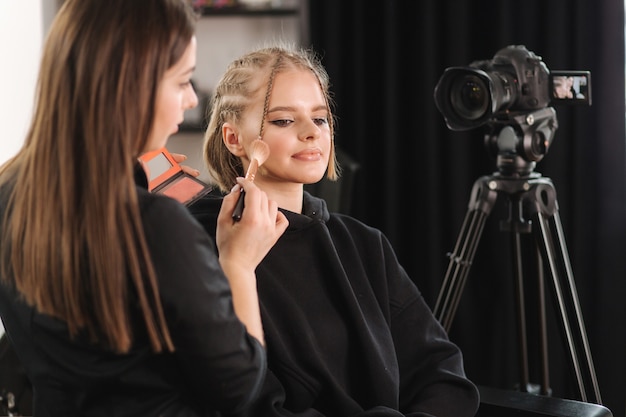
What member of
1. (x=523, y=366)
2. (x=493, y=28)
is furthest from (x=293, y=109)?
(x=493, y=28)

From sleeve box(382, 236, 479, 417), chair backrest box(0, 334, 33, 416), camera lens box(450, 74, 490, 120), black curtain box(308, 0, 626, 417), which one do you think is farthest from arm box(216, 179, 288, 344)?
black curtain box(308, 0, 626, 417)

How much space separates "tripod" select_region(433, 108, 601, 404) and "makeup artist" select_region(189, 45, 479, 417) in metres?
0.52

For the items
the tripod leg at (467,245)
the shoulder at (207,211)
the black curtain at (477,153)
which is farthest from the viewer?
the black curtain at (477,153)

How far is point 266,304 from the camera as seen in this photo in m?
1.43

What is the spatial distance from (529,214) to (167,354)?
3.83ft

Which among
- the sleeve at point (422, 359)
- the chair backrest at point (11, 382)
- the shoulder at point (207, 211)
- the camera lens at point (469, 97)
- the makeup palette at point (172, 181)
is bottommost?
the chair backrest at point (11, 382)

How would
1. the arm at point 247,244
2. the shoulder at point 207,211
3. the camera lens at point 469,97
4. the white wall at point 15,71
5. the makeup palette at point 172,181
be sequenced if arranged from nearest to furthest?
the arm at point 247,244 < the makeup palette at point 172,181 < the shoulder at point 207,211 < the camera lens at point 469,97 < the white wall at point 15,71

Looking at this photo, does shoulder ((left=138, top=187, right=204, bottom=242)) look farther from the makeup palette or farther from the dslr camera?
the dslr camera

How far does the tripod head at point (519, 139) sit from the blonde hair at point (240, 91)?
1.88 ft

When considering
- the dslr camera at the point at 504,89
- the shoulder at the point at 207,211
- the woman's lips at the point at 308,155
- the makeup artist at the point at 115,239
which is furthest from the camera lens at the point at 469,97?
the makeup artist at the point at 115,239

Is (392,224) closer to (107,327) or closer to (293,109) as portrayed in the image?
(293,109)

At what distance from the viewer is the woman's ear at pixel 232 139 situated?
154cm

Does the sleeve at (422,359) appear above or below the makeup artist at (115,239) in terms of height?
below

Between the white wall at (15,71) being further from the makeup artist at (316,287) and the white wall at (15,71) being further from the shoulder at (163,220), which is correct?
the shoulder at (163,220)
